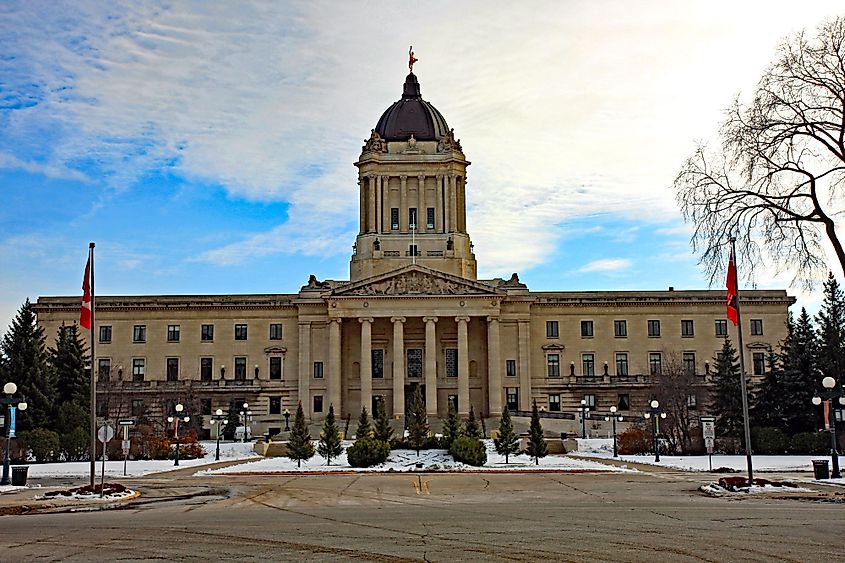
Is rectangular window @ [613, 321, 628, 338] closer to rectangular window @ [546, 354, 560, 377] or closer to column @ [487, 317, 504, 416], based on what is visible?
rectangular window @ [546, 354, 560, 377]

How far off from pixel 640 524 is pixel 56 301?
8530cm

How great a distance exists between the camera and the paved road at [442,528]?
1534 cm

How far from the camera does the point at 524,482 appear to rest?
34.2 m

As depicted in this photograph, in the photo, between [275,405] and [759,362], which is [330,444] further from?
[759,362]

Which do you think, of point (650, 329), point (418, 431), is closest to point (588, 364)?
point (650, 329)

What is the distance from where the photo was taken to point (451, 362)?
92688 millimetres

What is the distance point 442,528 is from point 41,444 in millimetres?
37537

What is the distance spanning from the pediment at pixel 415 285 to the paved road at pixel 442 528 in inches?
2347

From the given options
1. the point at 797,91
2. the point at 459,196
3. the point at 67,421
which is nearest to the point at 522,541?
the point at 797,91

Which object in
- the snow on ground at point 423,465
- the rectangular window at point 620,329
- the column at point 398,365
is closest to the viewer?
the snow on ground at point 423,465

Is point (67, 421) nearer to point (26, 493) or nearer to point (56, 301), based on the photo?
point (26, 493)

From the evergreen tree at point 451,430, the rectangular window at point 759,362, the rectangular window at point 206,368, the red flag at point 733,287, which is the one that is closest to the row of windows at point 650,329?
the rectangular window at point 759,362

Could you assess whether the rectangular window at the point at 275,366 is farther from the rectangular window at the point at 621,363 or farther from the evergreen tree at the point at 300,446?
the evergreen tree at the point at 300,446

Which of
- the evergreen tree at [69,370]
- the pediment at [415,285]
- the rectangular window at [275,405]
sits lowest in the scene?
the rectangular window at [275,405]
